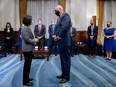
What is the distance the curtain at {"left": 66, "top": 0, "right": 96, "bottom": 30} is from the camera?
11.3 m

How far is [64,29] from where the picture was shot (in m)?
4.93

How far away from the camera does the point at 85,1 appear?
11367 millimetres

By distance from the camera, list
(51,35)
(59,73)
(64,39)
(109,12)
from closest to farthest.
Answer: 1. (64,39)
2. (59,73)
3. (51,35)
4. (109,12)

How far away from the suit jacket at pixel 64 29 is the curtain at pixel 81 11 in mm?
6358

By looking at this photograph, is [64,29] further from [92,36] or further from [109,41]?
[92,36]

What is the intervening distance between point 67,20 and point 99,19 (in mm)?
6664

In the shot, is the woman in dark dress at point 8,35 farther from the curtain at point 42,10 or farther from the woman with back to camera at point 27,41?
the woman with back to camera at point 27,41

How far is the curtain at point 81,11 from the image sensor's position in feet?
37.2

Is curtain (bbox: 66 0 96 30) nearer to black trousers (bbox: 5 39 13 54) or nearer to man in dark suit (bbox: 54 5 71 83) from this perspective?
black trousers (bbox: 5 39 13 54)

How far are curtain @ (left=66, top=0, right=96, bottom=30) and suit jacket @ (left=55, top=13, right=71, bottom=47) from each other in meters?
6.36

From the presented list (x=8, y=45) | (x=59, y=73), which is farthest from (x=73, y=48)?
(x=59, y=73)

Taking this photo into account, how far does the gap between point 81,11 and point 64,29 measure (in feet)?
21.8

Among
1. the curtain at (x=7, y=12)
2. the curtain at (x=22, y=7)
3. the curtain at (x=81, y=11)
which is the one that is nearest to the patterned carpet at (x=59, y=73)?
the curtain at (x=7, y=12)

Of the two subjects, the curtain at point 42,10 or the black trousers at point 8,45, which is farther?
the curtain at point 42,10
